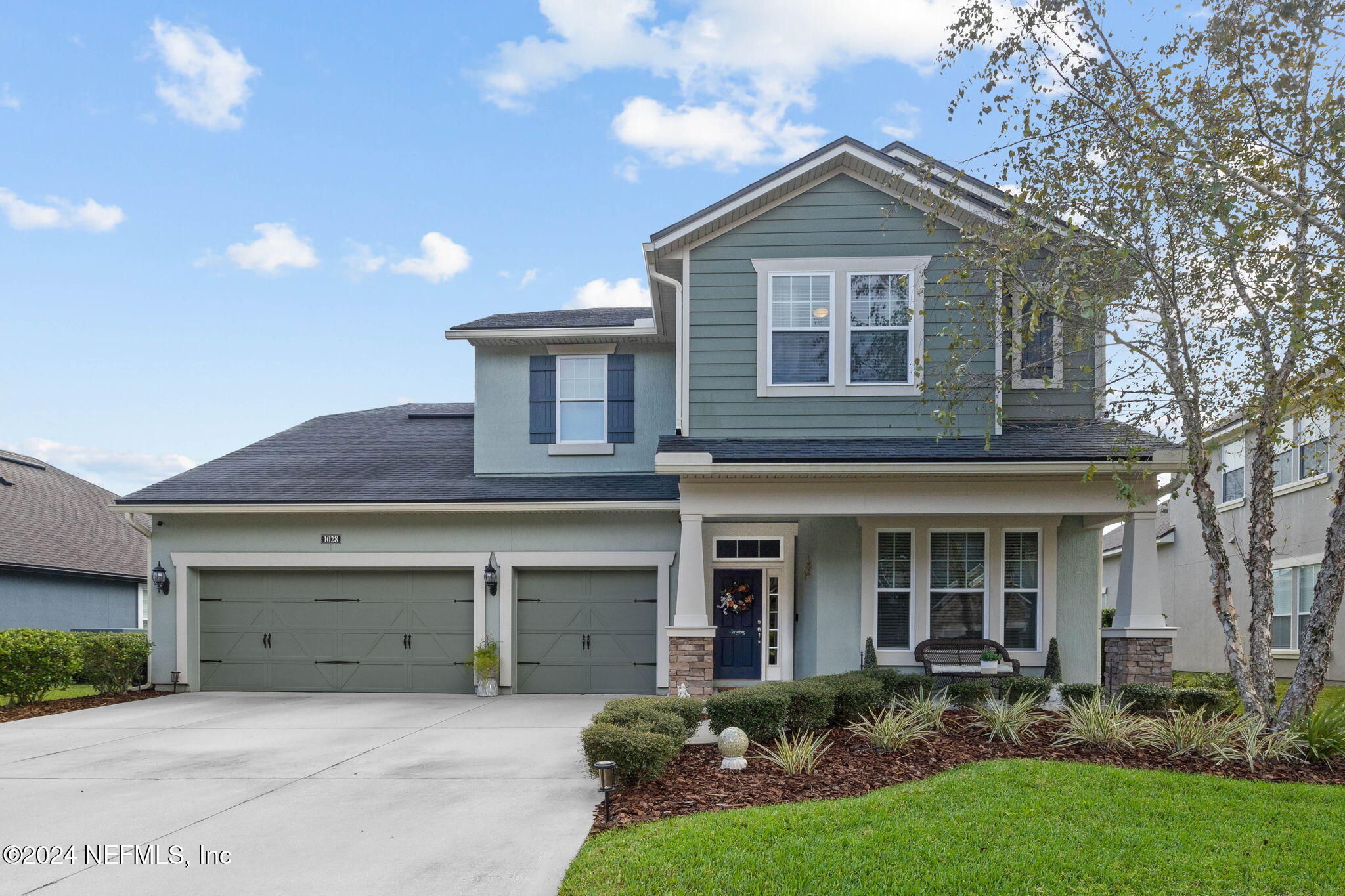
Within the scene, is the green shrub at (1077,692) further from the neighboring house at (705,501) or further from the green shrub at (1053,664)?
the green shrub at (1053,664)

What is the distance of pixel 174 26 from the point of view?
13531 millimetres

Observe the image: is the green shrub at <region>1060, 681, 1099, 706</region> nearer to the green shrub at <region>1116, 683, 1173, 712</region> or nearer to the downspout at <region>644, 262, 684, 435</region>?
the green shrub at <region>1116, 683, 1173, 712</region>

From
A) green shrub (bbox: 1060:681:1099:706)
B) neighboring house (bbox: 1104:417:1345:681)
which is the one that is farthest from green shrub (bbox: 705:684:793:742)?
neighboring house (bbox: 1104:417:1345:681)

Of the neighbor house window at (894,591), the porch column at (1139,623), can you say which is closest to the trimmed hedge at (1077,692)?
the porch column at (1139,623)

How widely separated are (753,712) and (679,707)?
661 millimetres

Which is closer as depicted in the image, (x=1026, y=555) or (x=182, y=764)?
(x=182, y=764)

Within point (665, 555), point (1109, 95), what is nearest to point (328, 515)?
point (665, 555)

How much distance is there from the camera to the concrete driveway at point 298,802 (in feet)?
16.0

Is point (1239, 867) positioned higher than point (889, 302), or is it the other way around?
point (889, 302)

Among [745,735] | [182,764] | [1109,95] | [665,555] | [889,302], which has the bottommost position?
[182,764]

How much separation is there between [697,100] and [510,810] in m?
14.4

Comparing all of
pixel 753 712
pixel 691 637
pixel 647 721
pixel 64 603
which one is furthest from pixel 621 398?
pixel 64 603

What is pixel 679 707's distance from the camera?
301 inches

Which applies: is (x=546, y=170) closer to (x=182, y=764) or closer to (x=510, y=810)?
(x=182, y=764)
